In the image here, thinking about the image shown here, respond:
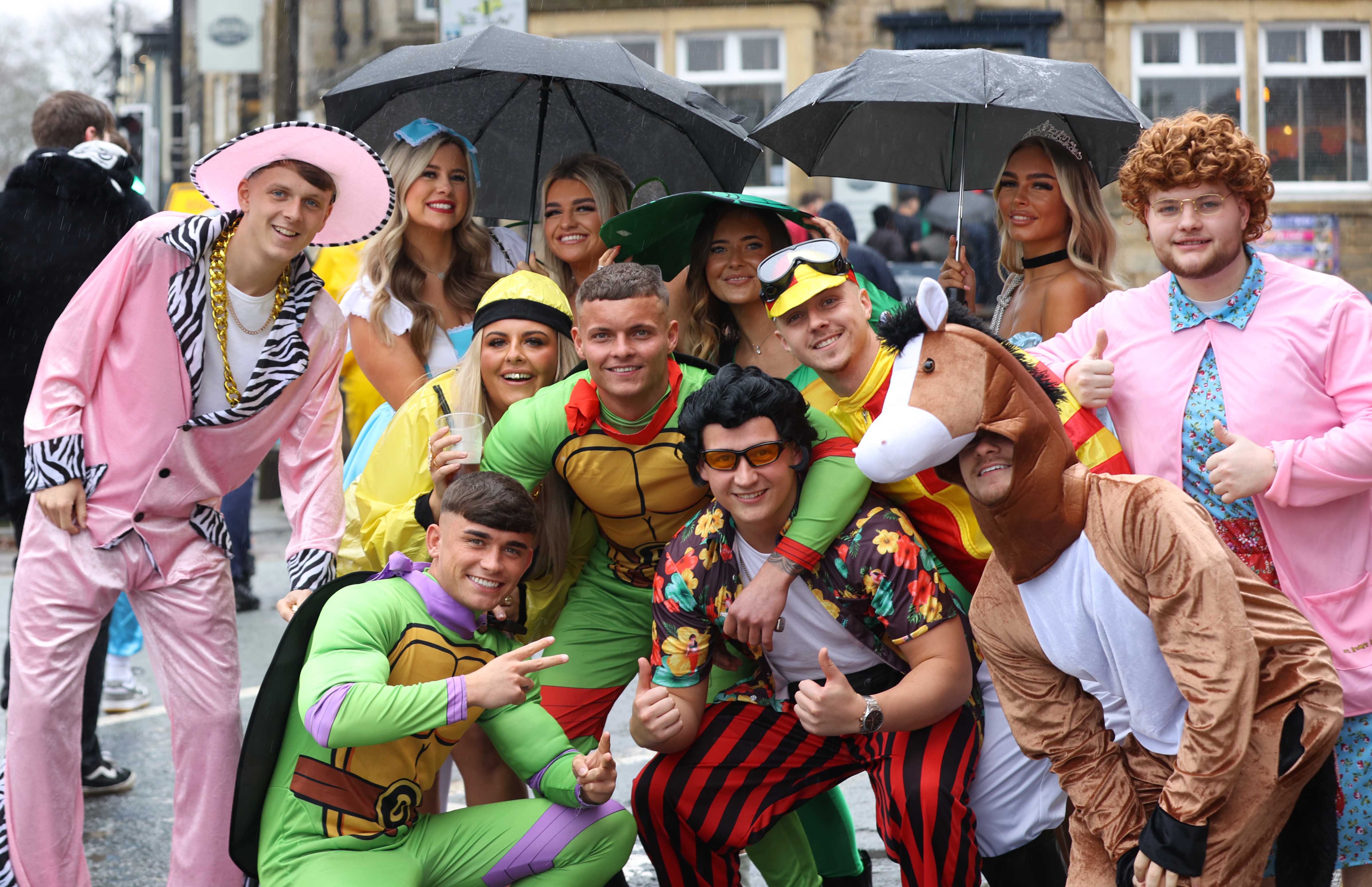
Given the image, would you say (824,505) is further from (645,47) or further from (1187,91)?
(1187,91)

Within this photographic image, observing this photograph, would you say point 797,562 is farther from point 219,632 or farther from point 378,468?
point 219,632

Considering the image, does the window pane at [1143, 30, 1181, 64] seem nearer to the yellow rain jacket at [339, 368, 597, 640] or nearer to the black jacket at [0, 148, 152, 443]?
the black jacket at [0, 148, 152, 443]

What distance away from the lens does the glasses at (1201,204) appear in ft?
10.2

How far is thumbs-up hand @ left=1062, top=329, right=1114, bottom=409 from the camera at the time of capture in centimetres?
324

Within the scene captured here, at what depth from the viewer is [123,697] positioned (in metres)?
6.30

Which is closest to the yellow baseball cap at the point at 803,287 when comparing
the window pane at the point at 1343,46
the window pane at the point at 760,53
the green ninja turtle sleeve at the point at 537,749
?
→ the green ninja turtle sleeve at the point at 537,749

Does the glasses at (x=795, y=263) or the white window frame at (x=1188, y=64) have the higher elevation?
the white window frame at (x=1188, y=64)

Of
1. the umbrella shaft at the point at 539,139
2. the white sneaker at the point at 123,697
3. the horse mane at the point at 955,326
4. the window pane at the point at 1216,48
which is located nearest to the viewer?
the horse mane at the point at 955,326

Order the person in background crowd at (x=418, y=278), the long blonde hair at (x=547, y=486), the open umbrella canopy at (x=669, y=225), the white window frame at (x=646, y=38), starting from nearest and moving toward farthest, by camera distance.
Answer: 1. the long blonde hair at (x=547, y=486)
2. the open umbrella canopy at (x=669, y=225)
3. the person in background crowd at (x=418, y=278)
4. the white window frame at (x=646, y=38)

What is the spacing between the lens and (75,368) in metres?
3.74

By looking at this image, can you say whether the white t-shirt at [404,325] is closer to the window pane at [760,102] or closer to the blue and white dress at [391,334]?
the blue and white dress at [391,334]

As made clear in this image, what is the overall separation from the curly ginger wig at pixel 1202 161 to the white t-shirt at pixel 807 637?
129cm

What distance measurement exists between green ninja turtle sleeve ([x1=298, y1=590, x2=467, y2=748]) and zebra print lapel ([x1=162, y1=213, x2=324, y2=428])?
85cm

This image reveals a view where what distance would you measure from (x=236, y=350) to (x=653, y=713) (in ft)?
5.22
